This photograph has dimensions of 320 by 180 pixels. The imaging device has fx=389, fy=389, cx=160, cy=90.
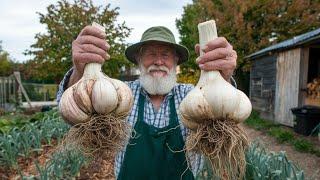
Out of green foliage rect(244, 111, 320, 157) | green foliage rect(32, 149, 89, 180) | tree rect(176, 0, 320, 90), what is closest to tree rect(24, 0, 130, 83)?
green foliage rect(244, 111, 320, 157)

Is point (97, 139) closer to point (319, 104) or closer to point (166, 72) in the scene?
point (166, 72)

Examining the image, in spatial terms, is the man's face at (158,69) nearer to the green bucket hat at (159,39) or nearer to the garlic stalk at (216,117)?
the green bucket hat at (159,39)

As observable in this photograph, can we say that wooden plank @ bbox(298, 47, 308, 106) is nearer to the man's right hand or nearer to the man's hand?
the man's hand

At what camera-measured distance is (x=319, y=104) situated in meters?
8.95

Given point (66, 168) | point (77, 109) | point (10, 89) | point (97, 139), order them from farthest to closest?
point (10, 89) → point (66, 168) → point (97, 139) → point (77, 109)

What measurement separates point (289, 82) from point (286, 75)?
0.96 feet

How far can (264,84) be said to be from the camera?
40.5 ft

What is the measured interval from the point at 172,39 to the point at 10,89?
11.8 m

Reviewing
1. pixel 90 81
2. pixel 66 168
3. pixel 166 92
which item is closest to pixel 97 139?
pixel 90 81

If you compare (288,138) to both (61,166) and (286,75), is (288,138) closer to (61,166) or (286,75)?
(286,75)

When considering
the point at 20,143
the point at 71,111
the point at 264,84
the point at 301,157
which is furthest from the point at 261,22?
the point at 71,111

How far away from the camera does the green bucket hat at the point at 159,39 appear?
6.68 ft

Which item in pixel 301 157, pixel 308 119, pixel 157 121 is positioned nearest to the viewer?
pixel 157 121

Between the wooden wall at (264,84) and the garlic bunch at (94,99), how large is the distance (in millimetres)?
10055
